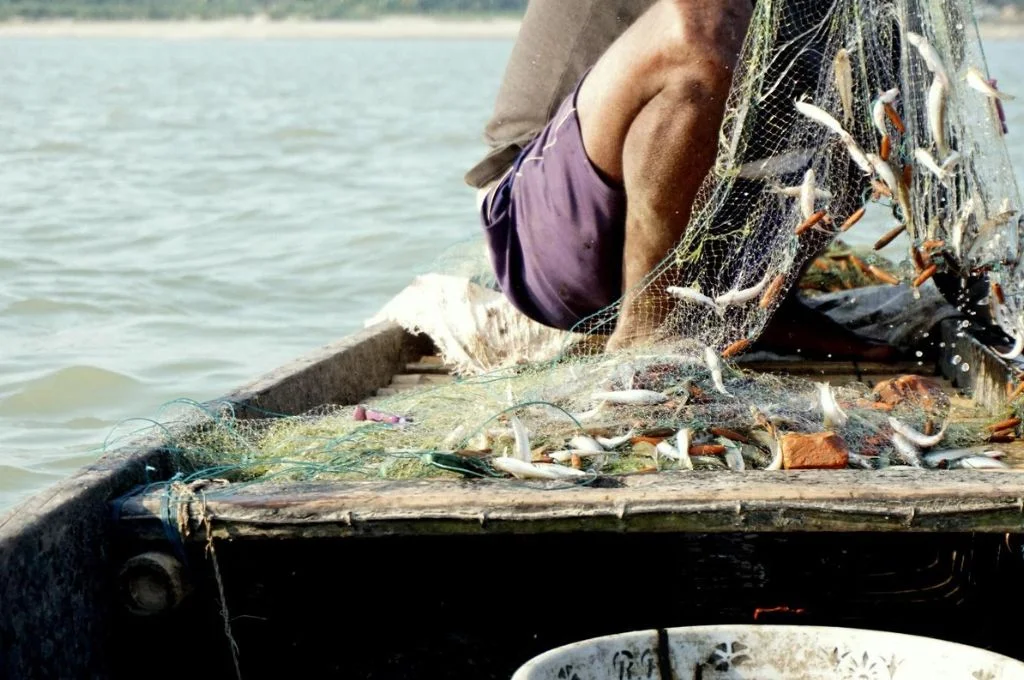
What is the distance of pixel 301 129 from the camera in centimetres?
1834

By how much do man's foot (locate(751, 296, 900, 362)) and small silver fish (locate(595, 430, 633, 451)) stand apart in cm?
134

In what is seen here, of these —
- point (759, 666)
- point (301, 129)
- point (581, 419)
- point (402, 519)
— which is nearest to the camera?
point (759, 666)

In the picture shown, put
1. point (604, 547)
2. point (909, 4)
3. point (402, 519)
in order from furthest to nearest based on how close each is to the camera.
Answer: point (909, 4) → point (604, 547) → point (402, 519)

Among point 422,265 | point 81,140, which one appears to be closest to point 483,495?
point 422,265

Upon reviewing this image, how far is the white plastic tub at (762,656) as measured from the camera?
2.24 meters

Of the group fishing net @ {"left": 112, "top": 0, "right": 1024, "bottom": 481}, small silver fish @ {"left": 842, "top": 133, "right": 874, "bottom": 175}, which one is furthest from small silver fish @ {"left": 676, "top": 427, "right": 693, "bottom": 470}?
small silver fish @ {"left": 842, "top": 133, "right": 874, "bottom": 175}

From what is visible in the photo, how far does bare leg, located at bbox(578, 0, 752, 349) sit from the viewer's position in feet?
10.8

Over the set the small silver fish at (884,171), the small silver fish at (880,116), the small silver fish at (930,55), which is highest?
the small silver fish at (930,55)

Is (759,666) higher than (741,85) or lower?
lower

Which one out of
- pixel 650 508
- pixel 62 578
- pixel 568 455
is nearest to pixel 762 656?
pixel 650 508

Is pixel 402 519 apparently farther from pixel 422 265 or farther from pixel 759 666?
pixel 422 265

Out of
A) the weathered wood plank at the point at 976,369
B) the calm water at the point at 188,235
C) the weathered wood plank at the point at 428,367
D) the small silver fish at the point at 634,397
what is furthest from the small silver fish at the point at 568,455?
the calm water at the point at 188,235

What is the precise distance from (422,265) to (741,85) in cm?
723

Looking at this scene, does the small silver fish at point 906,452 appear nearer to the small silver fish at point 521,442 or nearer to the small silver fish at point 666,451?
the small silver fish at point 666,451
